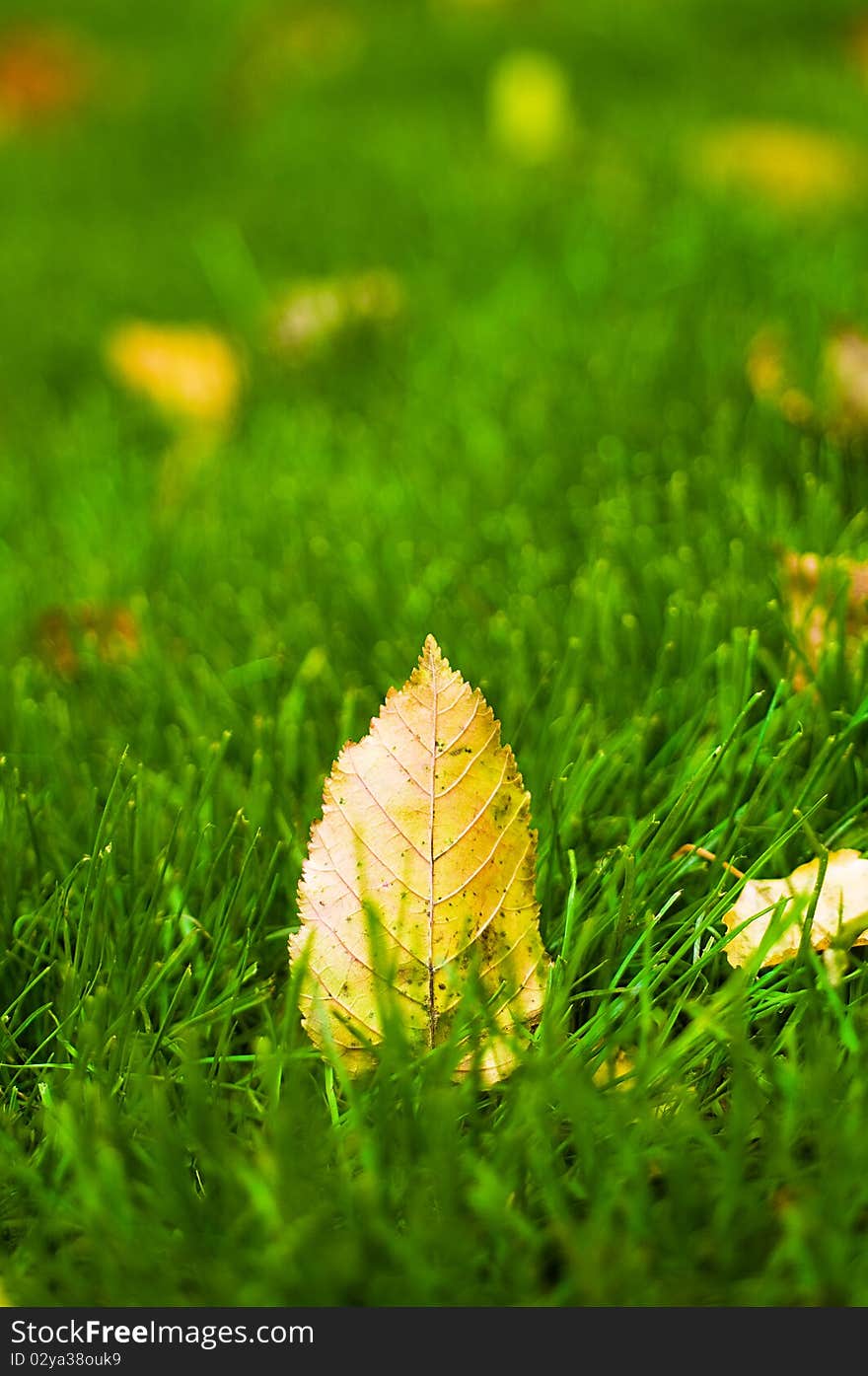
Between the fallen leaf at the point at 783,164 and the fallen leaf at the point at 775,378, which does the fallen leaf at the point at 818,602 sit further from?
the fallen leaf at the point at 783,164

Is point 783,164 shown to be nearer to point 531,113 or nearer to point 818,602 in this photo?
point 531,113

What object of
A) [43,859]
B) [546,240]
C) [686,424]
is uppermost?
[546,240]

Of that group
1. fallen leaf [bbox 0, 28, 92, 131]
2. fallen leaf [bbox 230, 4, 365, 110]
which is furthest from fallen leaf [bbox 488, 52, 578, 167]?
fallen leaf [bbox 0, 28, 92, 131]

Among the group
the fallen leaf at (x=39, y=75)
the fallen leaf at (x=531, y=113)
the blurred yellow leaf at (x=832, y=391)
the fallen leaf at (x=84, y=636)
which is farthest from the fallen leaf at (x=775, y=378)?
the fallen leaf at (x=39, y=75)

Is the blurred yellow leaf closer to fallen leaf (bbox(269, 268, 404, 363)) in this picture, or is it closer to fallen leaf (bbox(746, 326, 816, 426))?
fallen leaf (bbox(746, 326, 816, 426))

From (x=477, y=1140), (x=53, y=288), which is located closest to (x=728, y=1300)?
(x=477, y=1140)

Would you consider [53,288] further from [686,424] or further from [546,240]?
[686,424]
